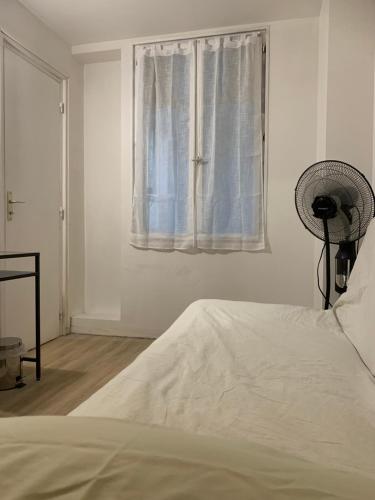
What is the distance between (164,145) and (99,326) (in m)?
1.80

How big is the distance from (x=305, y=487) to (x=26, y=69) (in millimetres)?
3276

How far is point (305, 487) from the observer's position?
1.20 ft

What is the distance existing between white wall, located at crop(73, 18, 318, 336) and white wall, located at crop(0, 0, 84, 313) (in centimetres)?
48

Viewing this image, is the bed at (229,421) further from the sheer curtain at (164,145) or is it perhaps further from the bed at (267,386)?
the sheer curtain at (164,145)

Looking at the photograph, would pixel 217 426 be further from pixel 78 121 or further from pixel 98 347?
pixel 78 121

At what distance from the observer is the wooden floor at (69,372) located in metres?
2.03

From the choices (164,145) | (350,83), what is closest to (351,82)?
(350,83)

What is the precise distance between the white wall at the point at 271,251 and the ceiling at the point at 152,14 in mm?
177

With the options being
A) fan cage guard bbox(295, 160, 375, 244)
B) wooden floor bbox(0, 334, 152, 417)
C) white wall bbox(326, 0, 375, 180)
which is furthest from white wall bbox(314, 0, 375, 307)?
wooden floor bbox(0, 334, 152, 417)

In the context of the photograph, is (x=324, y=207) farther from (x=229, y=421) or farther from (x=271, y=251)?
(x=229, y=421)

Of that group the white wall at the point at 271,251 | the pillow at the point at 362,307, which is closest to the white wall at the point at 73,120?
the white wall at the point at 271,251

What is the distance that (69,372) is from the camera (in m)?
2.54

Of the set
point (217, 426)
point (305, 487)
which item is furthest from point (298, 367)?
point (305, 487)

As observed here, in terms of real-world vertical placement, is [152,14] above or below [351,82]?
above
